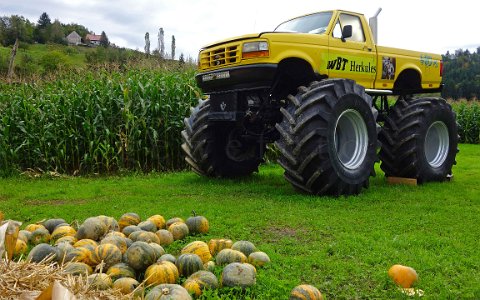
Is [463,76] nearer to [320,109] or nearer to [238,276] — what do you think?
[320,109]

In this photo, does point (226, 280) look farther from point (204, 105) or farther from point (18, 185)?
point (18, 185)

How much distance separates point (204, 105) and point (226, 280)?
17.6 feet

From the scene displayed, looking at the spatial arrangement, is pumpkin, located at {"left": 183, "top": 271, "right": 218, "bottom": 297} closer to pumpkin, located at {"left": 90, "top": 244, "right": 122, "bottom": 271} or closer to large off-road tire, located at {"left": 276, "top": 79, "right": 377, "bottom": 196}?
pumpkin, located at {"left": 90, "top": 244, "right": 122, "bottom": 271}

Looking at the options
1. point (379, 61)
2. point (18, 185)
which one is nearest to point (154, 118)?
point (18, 185)

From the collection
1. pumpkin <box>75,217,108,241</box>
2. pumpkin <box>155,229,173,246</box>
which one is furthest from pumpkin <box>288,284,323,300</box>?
pumpkin <box>75,217,108,241</box>

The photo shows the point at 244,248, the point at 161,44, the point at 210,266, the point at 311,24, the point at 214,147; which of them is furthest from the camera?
the point at 161,44

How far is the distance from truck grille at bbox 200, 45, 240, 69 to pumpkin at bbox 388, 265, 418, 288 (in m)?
4.05

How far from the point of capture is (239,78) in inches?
250

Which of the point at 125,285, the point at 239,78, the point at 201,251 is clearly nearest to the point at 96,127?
the point at 239,78

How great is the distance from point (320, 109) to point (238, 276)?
3.52 m

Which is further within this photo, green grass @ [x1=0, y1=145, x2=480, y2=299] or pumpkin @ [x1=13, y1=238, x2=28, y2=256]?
pumpkin @ [x1=13, y1=238, x2=28, y2=256]

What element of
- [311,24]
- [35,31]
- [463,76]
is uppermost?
[35,31]

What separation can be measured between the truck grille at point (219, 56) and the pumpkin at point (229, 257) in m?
3.69

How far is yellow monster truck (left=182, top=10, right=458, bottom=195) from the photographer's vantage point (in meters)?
5.97
